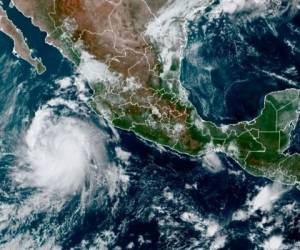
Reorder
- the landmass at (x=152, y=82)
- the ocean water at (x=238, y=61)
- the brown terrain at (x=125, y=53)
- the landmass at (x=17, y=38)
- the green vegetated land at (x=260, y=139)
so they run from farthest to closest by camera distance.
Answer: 1. the landmass at (x=17, y=38)
2. the brown terrain at (x=125, y=53)
3. the landmass at (x=152, y=82)
4. the green vegetated land at (x=260, y=139)
5. the ocean water at (x=238, y=61)

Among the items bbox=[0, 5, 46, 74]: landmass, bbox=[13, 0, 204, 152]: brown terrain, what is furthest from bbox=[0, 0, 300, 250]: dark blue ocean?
bbox=[13, 0, 204, 152]: brown terrain

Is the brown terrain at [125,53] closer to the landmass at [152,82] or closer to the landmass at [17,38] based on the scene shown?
the landmass at [152,82]

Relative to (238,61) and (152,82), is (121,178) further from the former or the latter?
(238,61)

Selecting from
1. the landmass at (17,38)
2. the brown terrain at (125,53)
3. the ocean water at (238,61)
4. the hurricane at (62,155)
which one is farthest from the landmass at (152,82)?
the hurricane at (62,155)

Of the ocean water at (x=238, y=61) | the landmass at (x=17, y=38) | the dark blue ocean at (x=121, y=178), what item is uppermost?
the landmass at (x=17, y=38)

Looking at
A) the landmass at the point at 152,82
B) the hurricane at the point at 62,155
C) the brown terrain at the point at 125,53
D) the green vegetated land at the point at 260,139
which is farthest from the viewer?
the hurricane at the point at 62,155

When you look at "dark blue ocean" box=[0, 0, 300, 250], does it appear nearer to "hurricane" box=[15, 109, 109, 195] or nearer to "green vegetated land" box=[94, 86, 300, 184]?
"hurricane" box=[15, 109, 109, 195]
